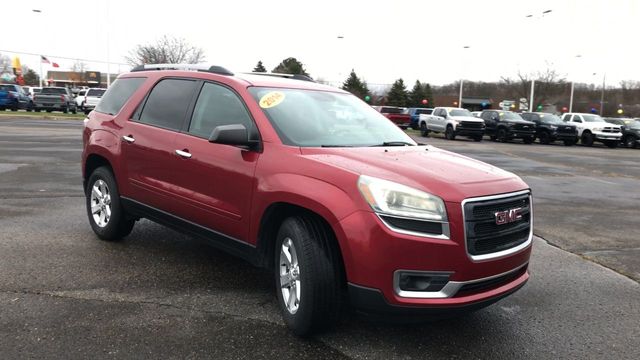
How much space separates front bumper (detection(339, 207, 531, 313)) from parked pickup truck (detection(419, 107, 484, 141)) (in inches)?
1111

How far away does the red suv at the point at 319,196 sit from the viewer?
3068mm

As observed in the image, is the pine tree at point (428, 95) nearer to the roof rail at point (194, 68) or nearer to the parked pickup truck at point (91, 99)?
the parked pickup truck at point (91, 99)

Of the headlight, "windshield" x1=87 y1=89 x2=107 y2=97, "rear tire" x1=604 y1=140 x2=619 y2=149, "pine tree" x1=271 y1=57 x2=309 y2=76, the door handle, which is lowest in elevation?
"rear tire" x1=604 y1=140 x2=619 y2=149

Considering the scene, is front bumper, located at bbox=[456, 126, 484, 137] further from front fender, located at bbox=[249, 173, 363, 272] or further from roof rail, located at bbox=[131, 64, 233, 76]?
front fender, located at bbox=[249, 173, 363, 272]

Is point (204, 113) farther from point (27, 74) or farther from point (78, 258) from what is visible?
point (27, 74)

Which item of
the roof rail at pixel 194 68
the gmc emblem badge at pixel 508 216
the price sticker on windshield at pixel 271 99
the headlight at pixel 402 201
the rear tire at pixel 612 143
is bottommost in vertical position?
the rear tire at pixel 612 143

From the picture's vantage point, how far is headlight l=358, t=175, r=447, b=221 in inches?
121

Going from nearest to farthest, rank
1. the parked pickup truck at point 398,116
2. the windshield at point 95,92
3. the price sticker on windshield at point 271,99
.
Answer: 1. the price sticker on windshield at point 271,99
2. the windshield at point 95,92
3. the parked pickup truck at point 398,116

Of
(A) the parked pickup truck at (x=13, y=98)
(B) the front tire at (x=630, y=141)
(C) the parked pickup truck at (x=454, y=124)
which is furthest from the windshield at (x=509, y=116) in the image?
(A) the parked pickup truck at (x=13, y=98)

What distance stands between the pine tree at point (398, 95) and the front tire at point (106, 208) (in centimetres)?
7286

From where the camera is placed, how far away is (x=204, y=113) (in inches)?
176

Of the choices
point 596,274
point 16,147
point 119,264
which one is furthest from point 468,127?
point 119,264

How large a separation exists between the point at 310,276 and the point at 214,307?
109 cm

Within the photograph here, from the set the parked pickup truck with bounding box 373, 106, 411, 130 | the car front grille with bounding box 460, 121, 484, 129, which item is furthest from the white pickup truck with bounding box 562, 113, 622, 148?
the parked pickup truck with bounding box 373, 106, 411, 130
